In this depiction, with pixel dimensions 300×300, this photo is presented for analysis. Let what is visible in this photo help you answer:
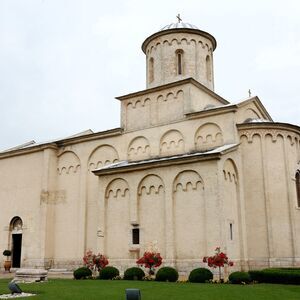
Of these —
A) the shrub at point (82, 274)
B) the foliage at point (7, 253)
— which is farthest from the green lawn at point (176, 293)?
the foliage at point (7, 253)

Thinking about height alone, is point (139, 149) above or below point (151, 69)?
below

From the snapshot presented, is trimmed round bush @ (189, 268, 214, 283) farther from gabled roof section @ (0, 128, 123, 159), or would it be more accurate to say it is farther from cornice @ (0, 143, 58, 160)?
cornice @ (0, 143, 58, 160)

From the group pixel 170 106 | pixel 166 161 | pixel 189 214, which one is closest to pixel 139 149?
pixel 170 106

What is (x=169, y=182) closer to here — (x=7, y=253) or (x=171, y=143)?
(x=171, y=143)

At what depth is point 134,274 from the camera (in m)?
19.9

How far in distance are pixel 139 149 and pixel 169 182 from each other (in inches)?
164

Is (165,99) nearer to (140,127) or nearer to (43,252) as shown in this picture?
(140,127)

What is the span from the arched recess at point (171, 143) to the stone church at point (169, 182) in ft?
0.20

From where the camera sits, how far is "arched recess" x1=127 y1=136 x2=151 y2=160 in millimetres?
25031

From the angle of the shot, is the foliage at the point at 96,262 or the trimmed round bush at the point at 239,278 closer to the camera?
the trimmed round bush at the point at 239,278

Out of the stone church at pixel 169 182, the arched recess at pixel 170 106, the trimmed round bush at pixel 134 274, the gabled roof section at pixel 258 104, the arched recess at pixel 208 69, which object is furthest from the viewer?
the arched recess at pixel 208 69

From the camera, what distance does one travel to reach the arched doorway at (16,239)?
93.5 ft

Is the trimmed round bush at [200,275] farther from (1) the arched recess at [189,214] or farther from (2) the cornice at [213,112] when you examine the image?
(2) the cornice at [213,112]

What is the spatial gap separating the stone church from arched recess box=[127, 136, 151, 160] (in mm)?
63
